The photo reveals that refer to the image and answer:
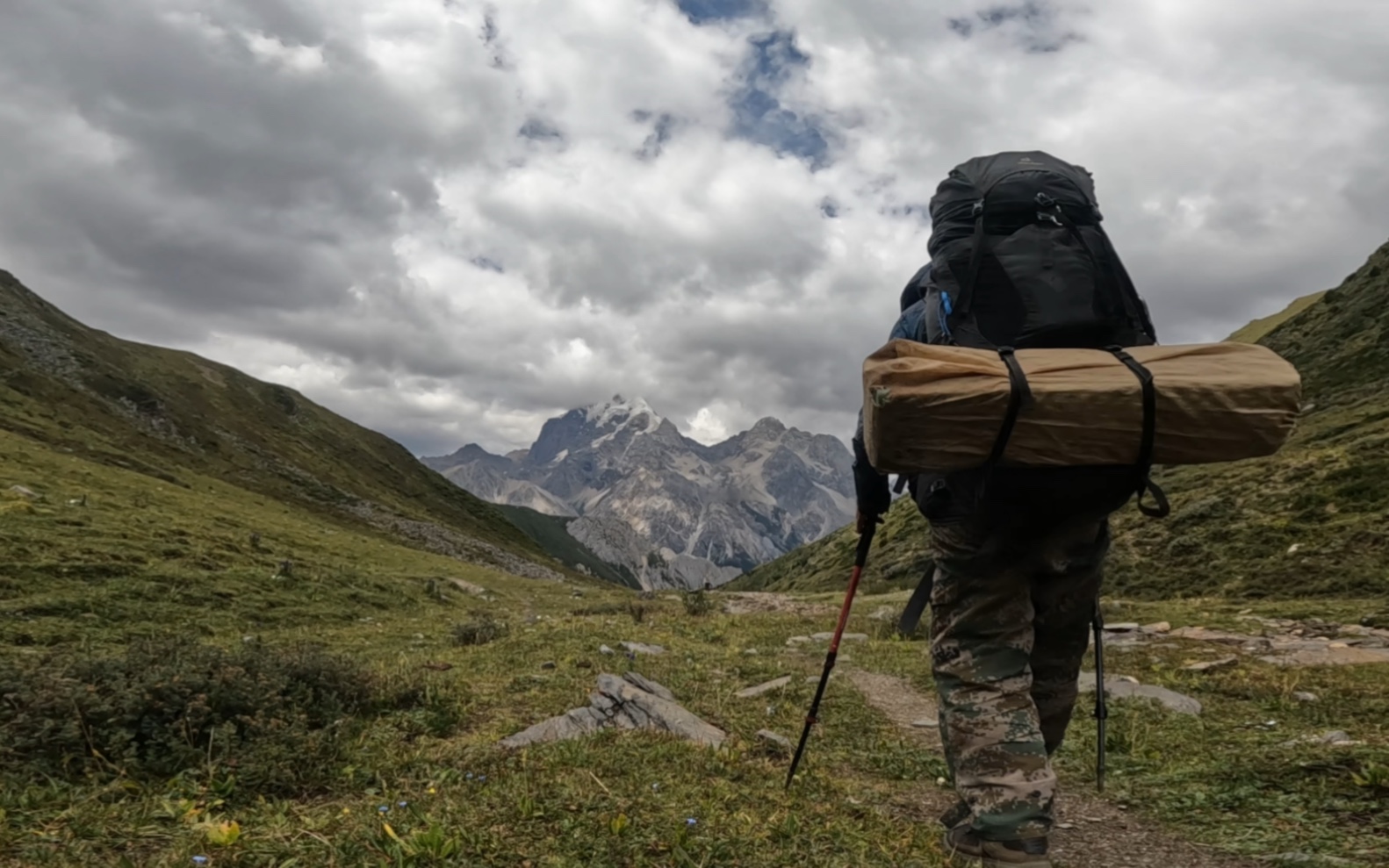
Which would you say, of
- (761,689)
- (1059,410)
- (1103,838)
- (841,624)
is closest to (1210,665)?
(761,689)

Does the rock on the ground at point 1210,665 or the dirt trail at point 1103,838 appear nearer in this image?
the dirt trail at point 1103,838

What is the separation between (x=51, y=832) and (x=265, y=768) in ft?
3.45

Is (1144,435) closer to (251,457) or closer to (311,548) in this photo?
(311,548)

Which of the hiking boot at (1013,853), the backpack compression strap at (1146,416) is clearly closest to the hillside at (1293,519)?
the hiking boot at (1013,853)

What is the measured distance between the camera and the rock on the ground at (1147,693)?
311 inches

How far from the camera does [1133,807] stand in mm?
5258

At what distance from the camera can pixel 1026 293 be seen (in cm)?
404

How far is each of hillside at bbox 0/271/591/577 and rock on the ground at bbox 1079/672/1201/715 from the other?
38941 mm

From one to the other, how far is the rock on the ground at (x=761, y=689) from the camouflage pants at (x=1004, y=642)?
4779 millimetres

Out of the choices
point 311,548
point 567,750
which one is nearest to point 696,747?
point 567,750

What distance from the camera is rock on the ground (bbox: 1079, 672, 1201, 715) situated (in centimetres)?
789

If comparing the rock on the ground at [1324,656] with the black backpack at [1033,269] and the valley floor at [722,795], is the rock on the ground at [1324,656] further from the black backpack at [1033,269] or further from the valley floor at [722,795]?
the black backpack at [1033,269]

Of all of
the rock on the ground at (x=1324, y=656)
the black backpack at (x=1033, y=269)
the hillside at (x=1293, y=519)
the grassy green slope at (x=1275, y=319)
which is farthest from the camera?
the grassy green slope at (x=1275, y=319)

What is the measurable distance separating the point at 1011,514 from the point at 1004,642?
759 mm
